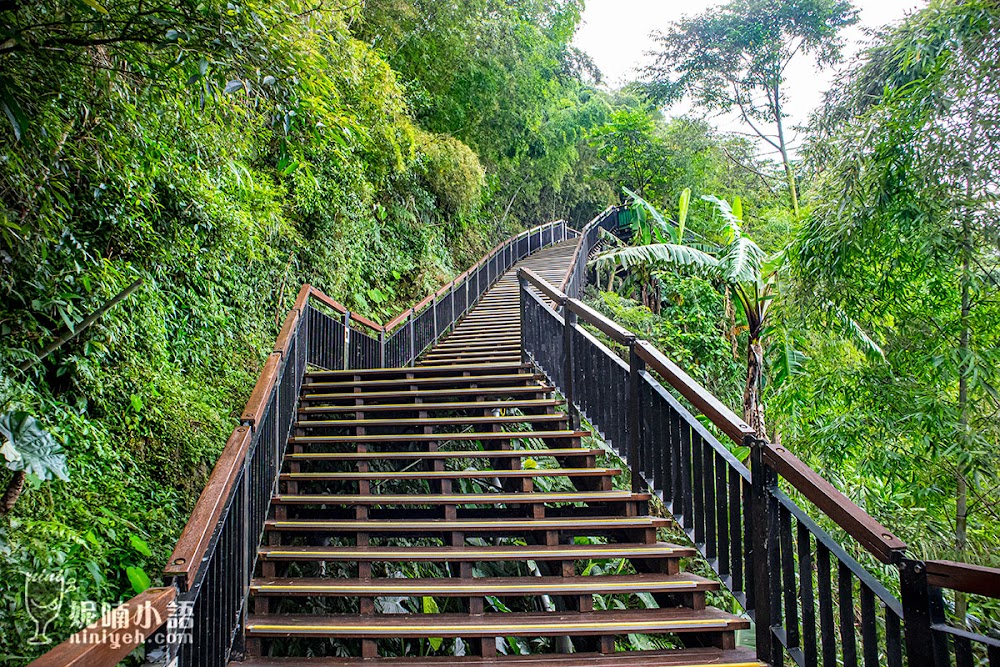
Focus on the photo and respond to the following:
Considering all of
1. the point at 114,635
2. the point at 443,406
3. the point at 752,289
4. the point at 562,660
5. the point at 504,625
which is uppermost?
the point at 752,289

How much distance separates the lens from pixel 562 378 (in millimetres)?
5160

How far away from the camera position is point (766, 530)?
2.50m

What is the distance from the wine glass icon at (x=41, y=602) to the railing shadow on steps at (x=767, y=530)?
3.26 meters

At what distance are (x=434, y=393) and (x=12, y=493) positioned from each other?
2847 mm

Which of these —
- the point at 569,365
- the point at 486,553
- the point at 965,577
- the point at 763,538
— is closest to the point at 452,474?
the point at 486,553

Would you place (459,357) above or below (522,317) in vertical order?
below

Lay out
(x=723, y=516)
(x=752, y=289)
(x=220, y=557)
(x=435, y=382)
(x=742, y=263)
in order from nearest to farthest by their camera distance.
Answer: (x=220, y=557)
(x=723, y=516)
(x=435, y=382)
(x=742, y=263)
(x=752, y=289)

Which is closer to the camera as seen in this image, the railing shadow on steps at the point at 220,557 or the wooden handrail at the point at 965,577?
the wooden handrail at the point at 965,577

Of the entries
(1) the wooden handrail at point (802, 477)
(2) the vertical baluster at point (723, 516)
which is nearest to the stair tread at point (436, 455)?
(1) the wooden handrail at point (802, 477)

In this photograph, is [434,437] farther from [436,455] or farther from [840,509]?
[840,509]

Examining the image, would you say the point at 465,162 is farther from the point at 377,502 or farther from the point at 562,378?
the point at 377,502

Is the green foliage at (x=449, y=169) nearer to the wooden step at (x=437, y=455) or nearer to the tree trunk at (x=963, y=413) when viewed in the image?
the wooden step at (x=437, y=455)

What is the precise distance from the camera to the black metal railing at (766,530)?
1.76 meters

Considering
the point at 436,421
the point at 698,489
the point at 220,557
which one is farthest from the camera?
the point at 436,421
